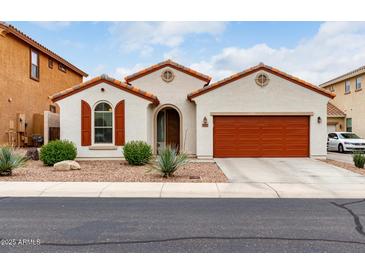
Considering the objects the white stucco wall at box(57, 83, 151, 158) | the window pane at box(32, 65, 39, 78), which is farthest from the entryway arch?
the window pane at box(32, 65, 39, 78)

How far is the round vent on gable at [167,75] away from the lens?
18.7m

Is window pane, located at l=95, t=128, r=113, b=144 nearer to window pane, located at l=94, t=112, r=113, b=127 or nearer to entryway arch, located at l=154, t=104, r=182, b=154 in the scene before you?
window pane, located at l=94, t=112, r=113, b=127

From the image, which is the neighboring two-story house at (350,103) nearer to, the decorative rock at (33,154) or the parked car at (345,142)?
the parked car at (345,142)

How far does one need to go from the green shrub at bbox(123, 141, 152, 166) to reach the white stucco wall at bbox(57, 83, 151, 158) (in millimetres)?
1239

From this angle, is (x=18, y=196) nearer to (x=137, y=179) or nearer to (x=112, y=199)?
(x=112, y=199)

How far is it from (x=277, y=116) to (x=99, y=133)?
371 inches

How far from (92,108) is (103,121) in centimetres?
84

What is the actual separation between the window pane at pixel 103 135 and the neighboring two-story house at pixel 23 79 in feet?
18.1

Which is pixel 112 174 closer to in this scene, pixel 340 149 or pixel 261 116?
pixel 261 116

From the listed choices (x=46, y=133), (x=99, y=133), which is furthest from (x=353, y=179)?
(x=46, y=133)

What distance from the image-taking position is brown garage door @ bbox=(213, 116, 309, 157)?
1773cm

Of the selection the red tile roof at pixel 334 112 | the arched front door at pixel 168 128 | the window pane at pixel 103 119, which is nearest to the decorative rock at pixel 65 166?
the window pane at pixel 103 119

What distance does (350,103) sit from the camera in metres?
28.2

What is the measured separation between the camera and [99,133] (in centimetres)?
1680
